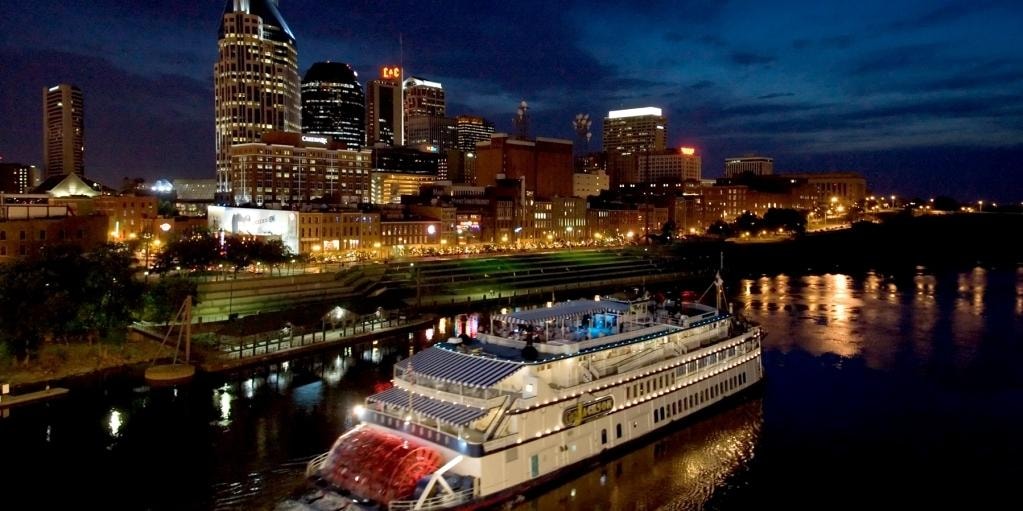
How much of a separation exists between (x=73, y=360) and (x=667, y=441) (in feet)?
118

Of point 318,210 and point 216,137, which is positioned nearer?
point 318,210

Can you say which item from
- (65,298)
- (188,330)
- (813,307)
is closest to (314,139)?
(813,307)

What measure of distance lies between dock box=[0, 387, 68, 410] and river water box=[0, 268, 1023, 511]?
34.9 inches

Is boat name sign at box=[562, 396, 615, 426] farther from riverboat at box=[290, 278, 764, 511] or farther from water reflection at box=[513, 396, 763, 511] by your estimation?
water reflection at box=[513, 396, 763, 511]

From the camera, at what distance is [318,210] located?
100938 millimetres

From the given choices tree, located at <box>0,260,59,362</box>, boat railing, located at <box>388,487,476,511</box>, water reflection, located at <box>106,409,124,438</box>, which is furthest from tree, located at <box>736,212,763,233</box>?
boat railing, located at <box>388,487,476,511</box>

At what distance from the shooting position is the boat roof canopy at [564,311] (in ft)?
115

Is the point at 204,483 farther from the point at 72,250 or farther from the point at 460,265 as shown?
the point at 460,265

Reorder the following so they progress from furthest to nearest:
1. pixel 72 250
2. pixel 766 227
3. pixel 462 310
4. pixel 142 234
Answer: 1. pixel 766 227
2. pixel 142 234
3. pixel 462 310
4. pixel 72 250

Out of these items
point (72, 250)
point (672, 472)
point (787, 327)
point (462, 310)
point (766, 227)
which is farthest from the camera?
point (766, 227)

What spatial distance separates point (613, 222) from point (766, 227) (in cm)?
4522

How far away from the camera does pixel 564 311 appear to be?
3859 centimetres

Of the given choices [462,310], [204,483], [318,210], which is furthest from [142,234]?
[204,483]

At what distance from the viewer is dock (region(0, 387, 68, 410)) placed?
3708cm
